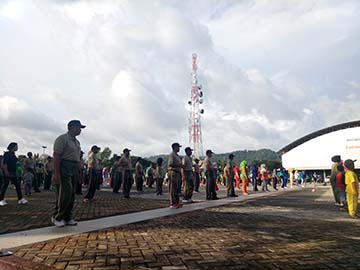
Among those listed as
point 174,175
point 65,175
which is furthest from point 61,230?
point 174,175

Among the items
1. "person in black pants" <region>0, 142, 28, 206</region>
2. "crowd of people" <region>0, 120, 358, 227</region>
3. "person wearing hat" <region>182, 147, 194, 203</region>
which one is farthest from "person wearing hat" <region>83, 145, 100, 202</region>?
"person wearing hat" <region>182, 147, 194, 203</region>

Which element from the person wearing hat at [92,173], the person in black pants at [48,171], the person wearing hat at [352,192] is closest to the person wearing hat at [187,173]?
the person wearing hat at [92,173]

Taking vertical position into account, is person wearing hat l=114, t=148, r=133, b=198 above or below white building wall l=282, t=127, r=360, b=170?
below

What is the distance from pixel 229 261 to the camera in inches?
141

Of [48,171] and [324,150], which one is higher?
[324,150]

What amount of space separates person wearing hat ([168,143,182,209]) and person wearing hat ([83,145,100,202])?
280 cm

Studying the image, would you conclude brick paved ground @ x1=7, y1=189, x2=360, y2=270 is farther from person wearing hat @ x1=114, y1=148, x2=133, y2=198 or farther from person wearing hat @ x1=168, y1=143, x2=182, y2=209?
person wearing hat @ x1=114, y1=148, x2=133, y2=198

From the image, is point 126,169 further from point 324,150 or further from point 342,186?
point 324,150

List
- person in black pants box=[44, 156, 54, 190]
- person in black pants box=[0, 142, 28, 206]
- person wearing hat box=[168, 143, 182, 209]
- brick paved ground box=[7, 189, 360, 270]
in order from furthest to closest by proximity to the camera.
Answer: person in black pants box=[44, 156, 54, 190] < person in black pants box=[0, 142, 28, 206] < person wearing hat box=[168, 143, 182, 209] < brick paved ground box=[7, 189, 360, 270]

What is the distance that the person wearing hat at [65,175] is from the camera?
5.68 metres

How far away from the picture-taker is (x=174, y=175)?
29.8ft

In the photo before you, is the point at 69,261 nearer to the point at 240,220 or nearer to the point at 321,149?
the point at 240,220

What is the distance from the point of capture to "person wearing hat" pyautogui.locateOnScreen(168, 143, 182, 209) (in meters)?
8.78

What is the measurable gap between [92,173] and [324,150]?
74104mm
